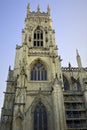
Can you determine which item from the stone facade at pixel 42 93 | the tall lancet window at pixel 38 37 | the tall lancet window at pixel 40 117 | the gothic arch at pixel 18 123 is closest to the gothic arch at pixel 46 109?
the stone facade at pixel 42 93

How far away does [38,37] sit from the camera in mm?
33500

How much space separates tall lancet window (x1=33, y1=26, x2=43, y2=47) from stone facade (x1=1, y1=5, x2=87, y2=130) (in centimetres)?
44

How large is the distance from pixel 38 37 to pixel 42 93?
13.3 m

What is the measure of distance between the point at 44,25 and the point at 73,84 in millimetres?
13587

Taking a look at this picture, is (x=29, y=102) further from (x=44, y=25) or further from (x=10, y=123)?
(x=44, y=25)

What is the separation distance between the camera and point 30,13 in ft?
124

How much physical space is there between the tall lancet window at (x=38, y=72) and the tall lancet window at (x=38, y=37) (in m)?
5.24

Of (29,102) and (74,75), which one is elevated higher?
(74,75)

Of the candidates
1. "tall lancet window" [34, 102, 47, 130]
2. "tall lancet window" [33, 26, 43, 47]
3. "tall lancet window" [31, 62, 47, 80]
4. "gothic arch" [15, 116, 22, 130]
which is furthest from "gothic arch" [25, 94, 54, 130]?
"tall lancet window" [33, 26, 43, 47]

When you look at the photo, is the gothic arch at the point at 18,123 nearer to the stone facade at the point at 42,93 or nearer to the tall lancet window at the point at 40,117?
the stone facade at the point at 42,93

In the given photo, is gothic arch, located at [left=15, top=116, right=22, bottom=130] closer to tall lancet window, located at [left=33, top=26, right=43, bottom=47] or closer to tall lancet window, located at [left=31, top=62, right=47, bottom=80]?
tall lancet window, located at [left=31, top=62, right=47, bottom=80]

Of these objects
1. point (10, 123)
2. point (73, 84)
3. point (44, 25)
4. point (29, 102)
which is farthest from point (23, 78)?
point (44, 25)

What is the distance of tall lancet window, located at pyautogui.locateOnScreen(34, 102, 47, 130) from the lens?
21.1 meters

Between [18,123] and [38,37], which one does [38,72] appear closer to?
[18,123]
